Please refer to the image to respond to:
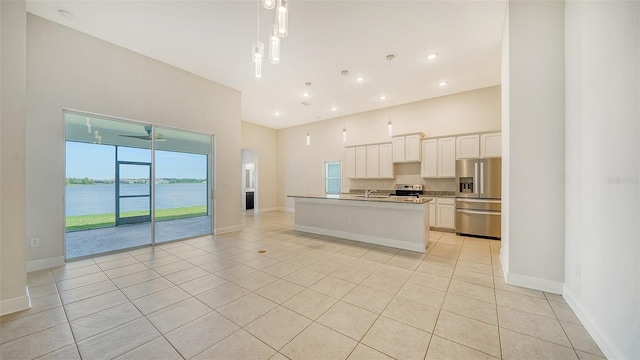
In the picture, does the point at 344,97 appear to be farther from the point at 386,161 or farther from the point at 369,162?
the point at 386,161

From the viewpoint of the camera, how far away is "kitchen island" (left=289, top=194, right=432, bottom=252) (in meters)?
4.00

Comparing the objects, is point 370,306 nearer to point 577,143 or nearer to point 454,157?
point 577,143

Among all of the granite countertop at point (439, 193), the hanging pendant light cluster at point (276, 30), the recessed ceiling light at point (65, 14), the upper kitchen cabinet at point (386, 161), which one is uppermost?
the recessed ceiling light at point (65, 14)

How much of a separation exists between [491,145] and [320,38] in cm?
442

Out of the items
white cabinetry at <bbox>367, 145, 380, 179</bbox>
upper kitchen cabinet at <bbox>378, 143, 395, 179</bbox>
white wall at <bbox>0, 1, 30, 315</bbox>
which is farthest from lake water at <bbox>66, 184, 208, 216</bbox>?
upper kitchen cabinet at <bbox>378, 143, 395, 179</bbox>

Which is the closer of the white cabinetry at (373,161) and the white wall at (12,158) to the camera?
the white wall at (12,158)

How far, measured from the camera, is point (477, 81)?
5.14 meters

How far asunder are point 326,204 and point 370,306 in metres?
3.07

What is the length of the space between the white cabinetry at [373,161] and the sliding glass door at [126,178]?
4.53 m

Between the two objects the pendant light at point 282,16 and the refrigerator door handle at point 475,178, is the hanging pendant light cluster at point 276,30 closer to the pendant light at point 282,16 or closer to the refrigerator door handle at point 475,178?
the pendant light at point 282,16

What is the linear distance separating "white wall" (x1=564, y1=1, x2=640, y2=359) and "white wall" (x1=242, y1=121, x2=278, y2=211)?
27.2 feet

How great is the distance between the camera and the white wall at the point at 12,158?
2.11 metres

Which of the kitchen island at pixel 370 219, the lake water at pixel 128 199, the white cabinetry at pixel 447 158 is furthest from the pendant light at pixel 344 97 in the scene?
the lake water at pixel 128 199

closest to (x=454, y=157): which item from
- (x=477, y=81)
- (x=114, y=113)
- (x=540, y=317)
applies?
(x=477, y=81)
